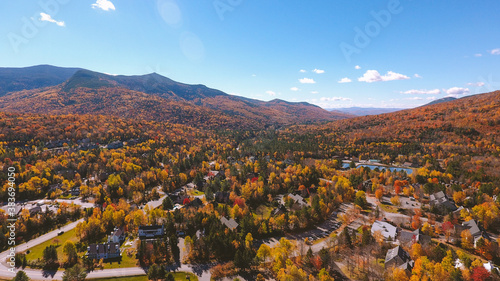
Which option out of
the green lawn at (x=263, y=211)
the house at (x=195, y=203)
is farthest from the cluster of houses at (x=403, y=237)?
the house at (x=195, y=203)

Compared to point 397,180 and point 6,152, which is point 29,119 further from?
point 397,180

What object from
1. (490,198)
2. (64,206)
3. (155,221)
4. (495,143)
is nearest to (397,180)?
(490,198)

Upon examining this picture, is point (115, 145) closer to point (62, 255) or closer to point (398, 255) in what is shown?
point (62, 255)

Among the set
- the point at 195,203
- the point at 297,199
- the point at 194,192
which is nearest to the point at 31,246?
the point at 195,203

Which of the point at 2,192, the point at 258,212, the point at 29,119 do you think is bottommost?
the point at 258,212

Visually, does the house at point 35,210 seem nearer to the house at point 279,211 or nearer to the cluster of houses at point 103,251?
the cluster of houses at point 103,251
